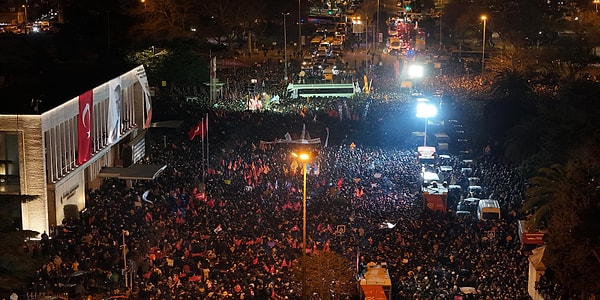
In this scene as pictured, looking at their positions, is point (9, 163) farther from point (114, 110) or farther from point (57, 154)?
point (114, 110)

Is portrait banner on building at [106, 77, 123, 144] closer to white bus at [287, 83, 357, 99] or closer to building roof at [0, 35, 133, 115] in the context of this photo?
building roof at [0, 35, 133, 115]

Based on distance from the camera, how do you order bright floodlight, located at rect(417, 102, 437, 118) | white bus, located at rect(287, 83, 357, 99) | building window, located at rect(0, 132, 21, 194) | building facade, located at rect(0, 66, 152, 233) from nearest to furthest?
building facade, located at rect(0, 66, 152, 233), building window, located at rect(0, 132, 21, 194), bright floodlight, located at rect(417, 102, 437, 118), white bus, located at rect(287, 83, 357, 99)

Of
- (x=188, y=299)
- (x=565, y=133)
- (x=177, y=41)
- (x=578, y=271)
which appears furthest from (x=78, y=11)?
(x=578, y=271)

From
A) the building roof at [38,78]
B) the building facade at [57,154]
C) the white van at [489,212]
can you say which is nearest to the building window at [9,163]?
the building facade at [57,154]

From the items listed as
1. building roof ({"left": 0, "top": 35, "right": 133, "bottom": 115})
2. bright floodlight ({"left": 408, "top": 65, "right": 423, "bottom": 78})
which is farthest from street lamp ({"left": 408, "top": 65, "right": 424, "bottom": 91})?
building roof ({"left": 0, "top": 35, "right": 133, "bottom": 115})

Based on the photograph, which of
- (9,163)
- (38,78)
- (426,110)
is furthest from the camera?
(426,110)

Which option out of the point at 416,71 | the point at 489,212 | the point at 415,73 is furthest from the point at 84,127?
→ the point at 416,71

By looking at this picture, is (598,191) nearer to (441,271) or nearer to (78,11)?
(441,271)
